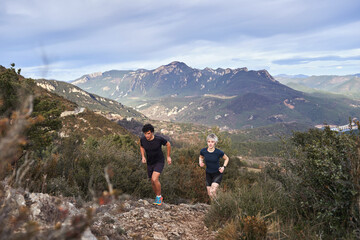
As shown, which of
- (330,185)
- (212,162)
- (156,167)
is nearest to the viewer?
(330,185)

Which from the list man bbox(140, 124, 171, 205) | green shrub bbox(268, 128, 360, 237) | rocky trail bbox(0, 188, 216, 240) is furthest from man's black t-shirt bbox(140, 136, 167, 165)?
green shrub bbox(268, 128, 360, 237)

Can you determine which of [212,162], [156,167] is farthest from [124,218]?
[212,162]

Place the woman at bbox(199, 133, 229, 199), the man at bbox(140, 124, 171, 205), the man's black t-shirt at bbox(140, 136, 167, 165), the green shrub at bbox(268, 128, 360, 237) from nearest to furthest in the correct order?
the green shrub at bbox(268, 128, 360, 237), the man at bbox(140, 124, 171, 205), the man's black t-shirt at bbox(140, 136, 167, 165), the woman at bbox(199, 133, 229, 199)

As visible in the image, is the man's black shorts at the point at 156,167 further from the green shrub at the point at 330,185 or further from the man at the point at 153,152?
the green shrub at the point at 330,185

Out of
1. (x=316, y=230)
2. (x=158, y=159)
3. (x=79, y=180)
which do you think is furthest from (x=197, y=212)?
(x=79, y=180)

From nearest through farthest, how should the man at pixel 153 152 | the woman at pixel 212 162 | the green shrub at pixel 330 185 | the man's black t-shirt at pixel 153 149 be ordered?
the green shrub at pixel 330 185, the man at pixel 153 152, the man's black t-shirt at pixel 153 149, the woman at pixel 212 162

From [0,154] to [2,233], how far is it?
527 millimetres

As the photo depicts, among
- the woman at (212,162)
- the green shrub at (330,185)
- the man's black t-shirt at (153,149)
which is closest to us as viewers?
the green shrub at (330,185)

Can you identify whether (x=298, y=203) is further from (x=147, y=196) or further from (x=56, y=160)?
(x=56, y=160)

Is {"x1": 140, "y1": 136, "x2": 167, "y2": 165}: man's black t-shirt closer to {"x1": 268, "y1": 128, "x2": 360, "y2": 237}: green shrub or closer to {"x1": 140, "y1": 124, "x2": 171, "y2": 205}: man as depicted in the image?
{"x1": 140, "y1": 124, "x2": 171, "y2": 205}: man

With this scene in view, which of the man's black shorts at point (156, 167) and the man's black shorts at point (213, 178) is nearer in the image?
the man's black shorts at point (156, 167)

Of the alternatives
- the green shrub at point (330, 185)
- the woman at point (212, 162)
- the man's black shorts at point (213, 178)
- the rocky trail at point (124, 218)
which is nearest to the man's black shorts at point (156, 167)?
the rocky trail at point (124, 218)

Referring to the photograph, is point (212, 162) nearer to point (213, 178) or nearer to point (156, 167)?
point (213, 178)

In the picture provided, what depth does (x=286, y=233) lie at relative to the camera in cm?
335
